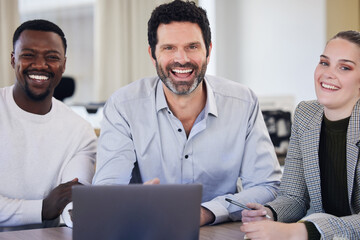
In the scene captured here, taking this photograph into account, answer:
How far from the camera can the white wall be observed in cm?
551

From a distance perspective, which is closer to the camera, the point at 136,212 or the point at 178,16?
the point at 136,212

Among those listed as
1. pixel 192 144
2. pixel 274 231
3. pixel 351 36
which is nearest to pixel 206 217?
pixel 274 231

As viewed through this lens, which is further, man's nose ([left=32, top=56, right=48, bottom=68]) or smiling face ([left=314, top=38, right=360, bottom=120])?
man's nose ([left=32, top=56, right=48, bottom=68])

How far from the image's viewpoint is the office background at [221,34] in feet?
17.6

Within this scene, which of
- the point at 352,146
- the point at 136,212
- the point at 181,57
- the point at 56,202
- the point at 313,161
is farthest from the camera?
the point at 181,57

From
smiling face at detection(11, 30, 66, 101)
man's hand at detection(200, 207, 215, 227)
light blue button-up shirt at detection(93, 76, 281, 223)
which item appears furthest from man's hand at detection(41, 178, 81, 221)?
man's hand at detection(200, 207, 215, 227)

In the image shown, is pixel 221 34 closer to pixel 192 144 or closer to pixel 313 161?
pixel 192 144

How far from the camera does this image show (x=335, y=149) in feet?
6.14

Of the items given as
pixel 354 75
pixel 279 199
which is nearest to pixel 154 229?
pixel 279 199

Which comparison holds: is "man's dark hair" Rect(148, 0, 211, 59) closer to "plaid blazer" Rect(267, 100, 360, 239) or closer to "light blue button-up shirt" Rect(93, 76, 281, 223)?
"light blue button-up shirt" Rect(93, 76, 281, 223)

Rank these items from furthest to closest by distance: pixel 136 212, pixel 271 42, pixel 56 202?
pixel 271 42, pixel 56 202, pixel 136 212

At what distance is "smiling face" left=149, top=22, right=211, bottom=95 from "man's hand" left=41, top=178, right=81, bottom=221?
23.6 inches

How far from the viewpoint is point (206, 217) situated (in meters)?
1.78

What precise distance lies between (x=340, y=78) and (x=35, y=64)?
125cm
